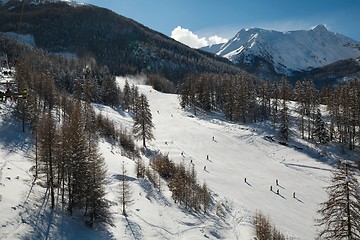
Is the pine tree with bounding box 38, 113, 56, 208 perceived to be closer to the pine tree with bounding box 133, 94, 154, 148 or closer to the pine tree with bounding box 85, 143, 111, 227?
the pine tree with bounding box 85, 143, 111, 227

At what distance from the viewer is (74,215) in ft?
107

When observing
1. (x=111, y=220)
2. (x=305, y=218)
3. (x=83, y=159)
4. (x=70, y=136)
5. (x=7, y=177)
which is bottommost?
(x=305, y=218)

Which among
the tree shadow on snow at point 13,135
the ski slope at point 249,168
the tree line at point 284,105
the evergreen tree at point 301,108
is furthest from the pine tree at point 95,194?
the evergreen tree at point 301,108

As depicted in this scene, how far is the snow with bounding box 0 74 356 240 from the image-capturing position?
30203 millimetres

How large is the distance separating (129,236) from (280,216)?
20.2 metres

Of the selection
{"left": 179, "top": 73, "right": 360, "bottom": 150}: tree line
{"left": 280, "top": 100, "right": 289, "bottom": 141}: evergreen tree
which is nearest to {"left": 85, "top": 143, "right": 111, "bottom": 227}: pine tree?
{"left": 280, "top": 100, "right": 289, "bottom": 141}: evergreen tree

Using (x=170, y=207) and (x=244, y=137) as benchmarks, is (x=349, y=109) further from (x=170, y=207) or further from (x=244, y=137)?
(x=170, y=207)

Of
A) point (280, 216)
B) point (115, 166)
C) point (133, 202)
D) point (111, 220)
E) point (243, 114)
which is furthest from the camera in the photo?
point (243, 114)

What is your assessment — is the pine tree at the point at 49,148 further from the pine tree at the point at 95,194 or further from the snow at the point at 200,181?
the pine tree at the point at 95,194

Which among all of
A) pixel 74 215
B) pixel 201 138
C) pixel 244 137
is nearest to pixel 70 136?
pixel 74 215

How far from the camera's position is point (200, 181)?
49625 mm

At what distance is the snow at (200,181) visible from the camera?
30.2m

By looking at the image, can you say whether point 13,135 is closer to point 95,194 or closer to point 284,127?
point 95,194

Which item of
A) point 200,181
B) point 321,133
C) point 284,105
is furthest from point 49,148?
point 284,105
